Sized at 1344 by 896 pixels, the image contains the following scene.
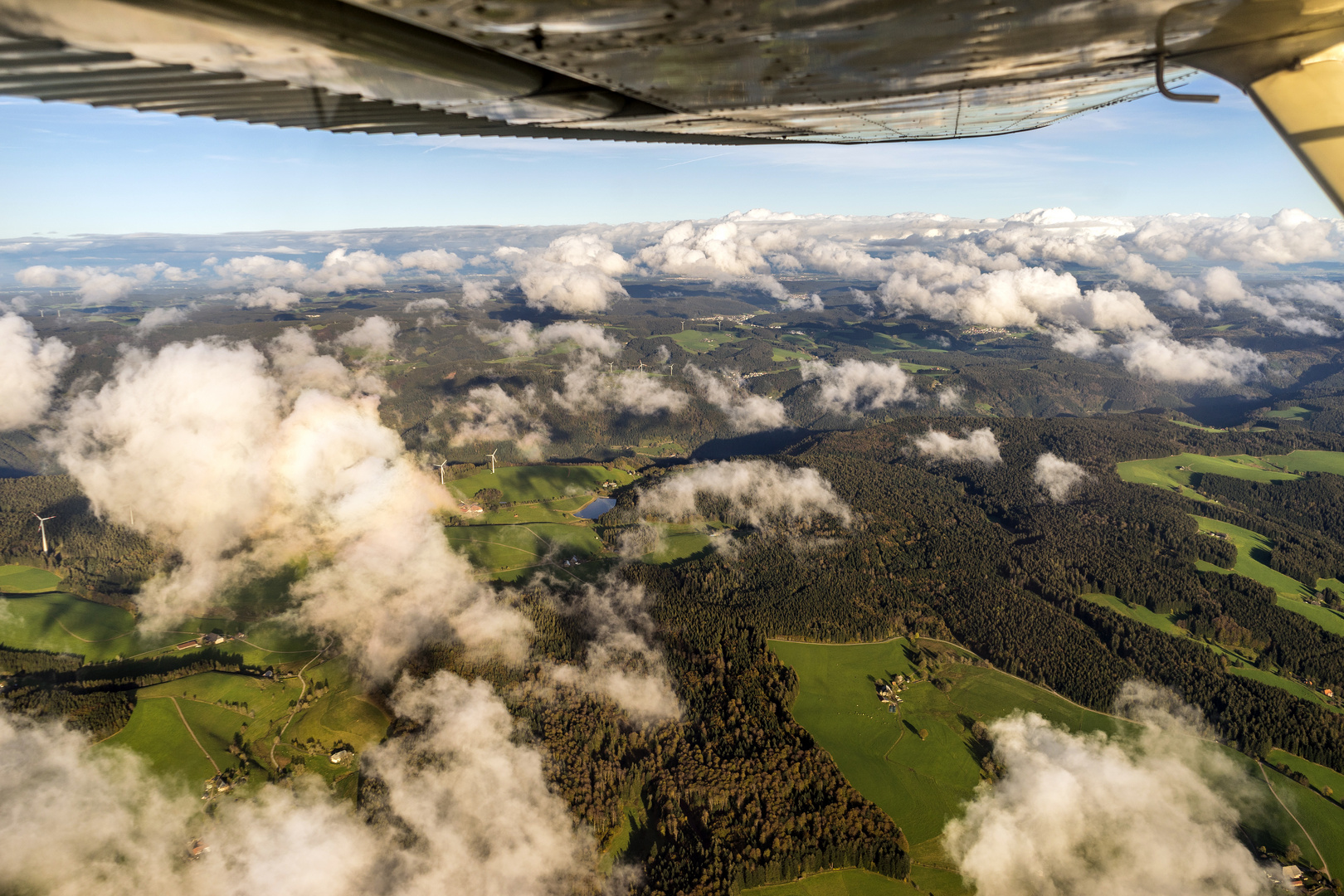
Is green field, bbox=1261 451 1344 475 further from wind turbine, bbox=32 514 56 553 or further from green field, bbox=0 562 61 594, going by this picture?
wind turbine, bbox=32 514 56 553

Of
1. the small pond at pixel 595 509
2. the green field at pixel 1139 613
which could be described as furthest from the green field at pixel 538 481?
the green field at pixel 1139 613

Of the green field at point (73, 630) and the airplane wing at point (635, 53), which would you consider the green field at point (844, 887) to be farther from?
the green field at point (73, 630)

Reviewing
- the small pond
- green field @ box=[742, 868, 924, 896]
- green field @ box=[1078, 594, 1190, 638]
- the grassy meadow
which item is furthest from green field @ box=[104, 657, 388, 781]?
green field @ box=[1078, 594, 1190, 638]

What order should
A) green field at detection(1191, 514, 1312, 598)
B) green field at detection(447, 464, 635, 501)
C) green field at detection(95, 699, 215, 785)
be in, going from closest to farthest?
green field at detection(95, 699, 215, 785) → green field at detection(1191, 514, 1312, 598) → green field at detection(447, 464, 635, 501)

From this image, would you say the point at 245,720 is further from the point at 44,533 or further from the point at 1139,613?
the point at 1139,613

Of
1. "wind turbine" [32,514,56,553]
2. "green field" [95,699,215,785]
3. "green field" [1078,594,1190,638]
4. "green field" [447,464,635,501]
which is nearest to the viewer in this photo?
"green field" [95,699,215,785]

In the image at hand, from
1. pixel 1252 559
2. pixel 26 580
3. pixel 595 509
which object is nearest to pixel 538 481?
pixel 595 509
